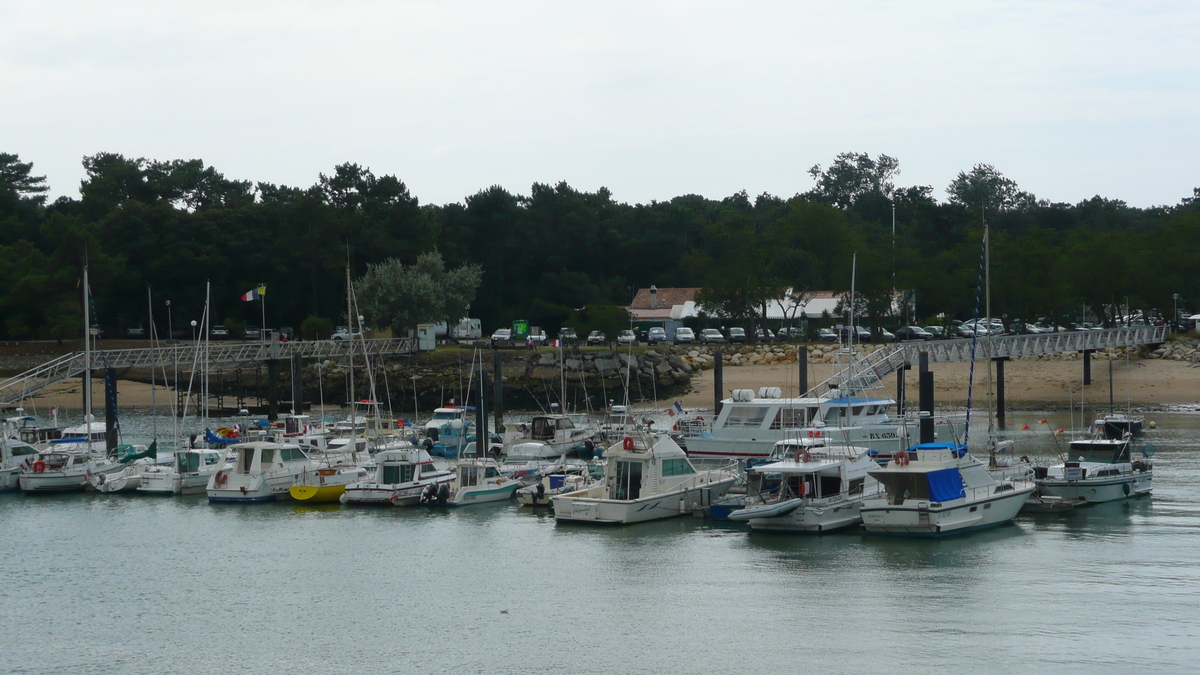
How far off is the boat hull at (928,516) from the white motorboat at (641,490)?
580 centimetres

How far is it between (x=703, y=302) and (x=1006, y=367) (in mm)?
27384

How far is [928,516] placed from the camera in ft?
105

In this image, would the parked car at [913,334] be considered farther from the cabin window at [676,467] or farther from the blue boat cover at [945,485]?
the blue boat cover at [945,485]

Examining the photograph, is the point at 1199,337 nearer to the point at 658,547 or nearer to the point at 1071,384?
the point at 1071,384

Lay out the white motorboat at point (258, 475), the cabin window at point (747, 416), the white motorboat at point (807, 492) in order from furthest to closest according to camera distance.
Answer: the cabin window at point (747, 416), the white motorboat at point (258, 475), the white motorboat at point (807, 492)

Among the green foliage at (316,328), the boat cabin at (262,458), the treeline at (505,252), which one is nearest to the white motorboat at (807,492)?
the boat cabin at (262,458)

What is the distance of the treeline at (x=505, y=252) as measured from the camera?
86.9 metres

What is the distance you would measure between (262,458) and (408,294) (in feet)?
150

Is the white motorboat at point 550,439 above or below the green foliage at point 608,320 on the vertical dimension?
below

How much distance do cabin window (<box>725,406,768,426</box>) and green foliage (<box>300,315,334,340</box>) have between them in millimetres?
52339

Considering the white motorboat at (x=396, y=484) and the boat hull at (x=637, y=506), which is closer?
the boat hull at (x=637, y=506)

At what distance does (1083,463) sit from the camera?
37688mm

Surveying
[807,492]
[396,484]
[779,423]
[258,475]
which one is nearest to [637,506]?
[807,492]

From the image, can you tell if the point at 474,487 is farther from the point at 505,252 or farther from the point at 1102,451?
the point at 505,252
